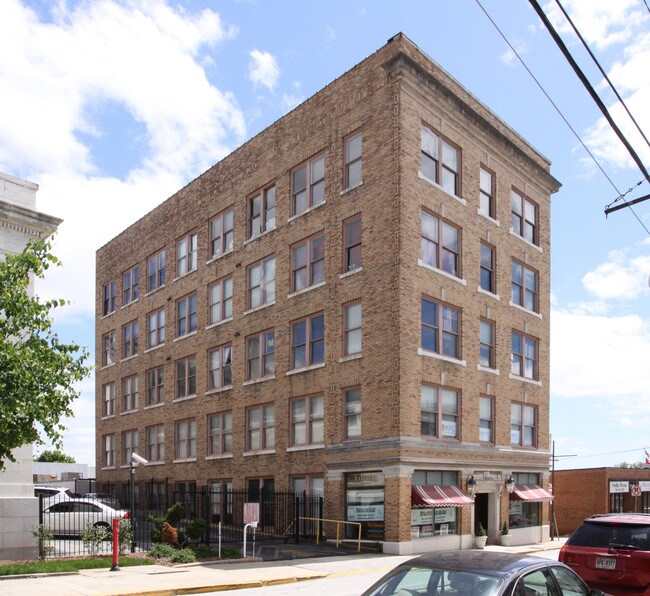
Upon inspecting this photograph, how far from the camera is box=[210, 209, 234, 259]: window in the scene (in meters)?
35.3

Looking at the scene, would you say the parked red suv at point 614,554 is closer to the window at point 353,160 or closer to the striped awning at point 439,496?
the striped awning at point 439,496

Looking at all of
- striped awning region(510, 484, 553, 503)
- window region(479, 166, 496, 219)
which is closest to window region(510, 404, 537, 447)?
striped awning region(510, 484, 553, 503)

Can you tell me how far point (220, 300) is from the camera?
117ft

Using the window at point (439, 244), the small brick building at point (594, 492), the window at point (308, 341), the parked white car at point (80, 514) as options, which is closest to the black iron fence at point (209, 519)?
the parked white car at point (80, 514)

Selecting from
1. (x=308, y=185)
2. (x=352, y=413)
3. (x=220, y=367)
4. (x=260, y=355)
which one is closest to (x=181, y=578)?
(x=352, y=413)

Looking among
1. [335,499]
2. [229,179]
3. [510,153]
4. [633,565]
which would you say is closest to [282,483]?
[335,499]

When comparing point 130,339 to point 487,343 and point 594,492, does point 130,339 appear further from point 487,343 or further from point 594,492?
point 594,492

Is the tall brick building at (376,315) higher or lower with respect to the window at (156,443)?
higher

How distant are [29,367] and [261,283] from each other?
17171 mm

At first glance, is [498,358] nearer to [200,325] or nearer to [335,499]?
[335,499]

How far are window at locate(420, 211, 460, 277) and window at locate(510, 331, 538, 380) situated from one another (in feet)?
18.1

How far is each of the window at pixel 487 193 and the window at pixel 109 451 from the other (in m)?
26.6

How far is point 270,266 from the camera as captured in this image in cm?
3231

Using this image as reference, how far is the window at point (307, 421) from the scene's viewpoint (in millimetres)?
28594
